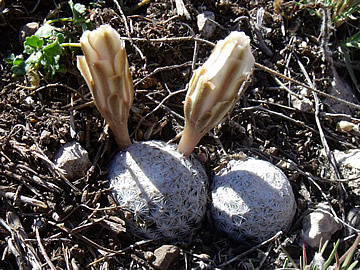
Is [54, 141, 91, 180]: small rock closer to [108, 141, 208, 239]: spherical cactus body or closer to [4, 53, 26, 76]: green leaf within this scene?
[108, 141, 208, 239]: spherical cactus body

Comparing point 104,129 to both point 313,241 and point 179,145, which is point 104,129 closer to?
point 179,145

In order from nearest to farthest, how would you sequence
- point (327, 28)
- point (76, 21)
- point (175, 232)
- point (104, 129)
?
point (175, 232) → point (104, 129) → point (76, 21) → point (327, 28)

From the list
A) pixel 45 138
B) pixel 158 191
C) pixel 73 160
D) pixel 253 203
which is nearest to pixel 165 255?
pixel 158 191

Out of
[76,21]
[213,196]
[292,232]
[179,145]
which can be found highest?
[76,21]

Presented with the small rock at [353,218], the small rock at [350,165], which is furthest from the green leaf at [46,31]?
the small rock at [353,218]

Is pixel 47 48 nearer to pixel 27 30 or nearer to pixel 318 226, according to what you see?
pixel 27 30

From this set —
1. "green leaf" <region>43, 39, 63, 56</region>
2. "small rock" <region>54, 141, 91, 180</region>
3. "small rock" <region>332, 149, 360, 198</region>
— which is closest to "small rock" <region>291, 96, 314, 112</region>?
"small rock" <region>332, 149, 360, 198</region>

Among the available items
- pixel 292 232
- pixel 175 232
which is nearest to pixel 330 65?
pixel 292 232
